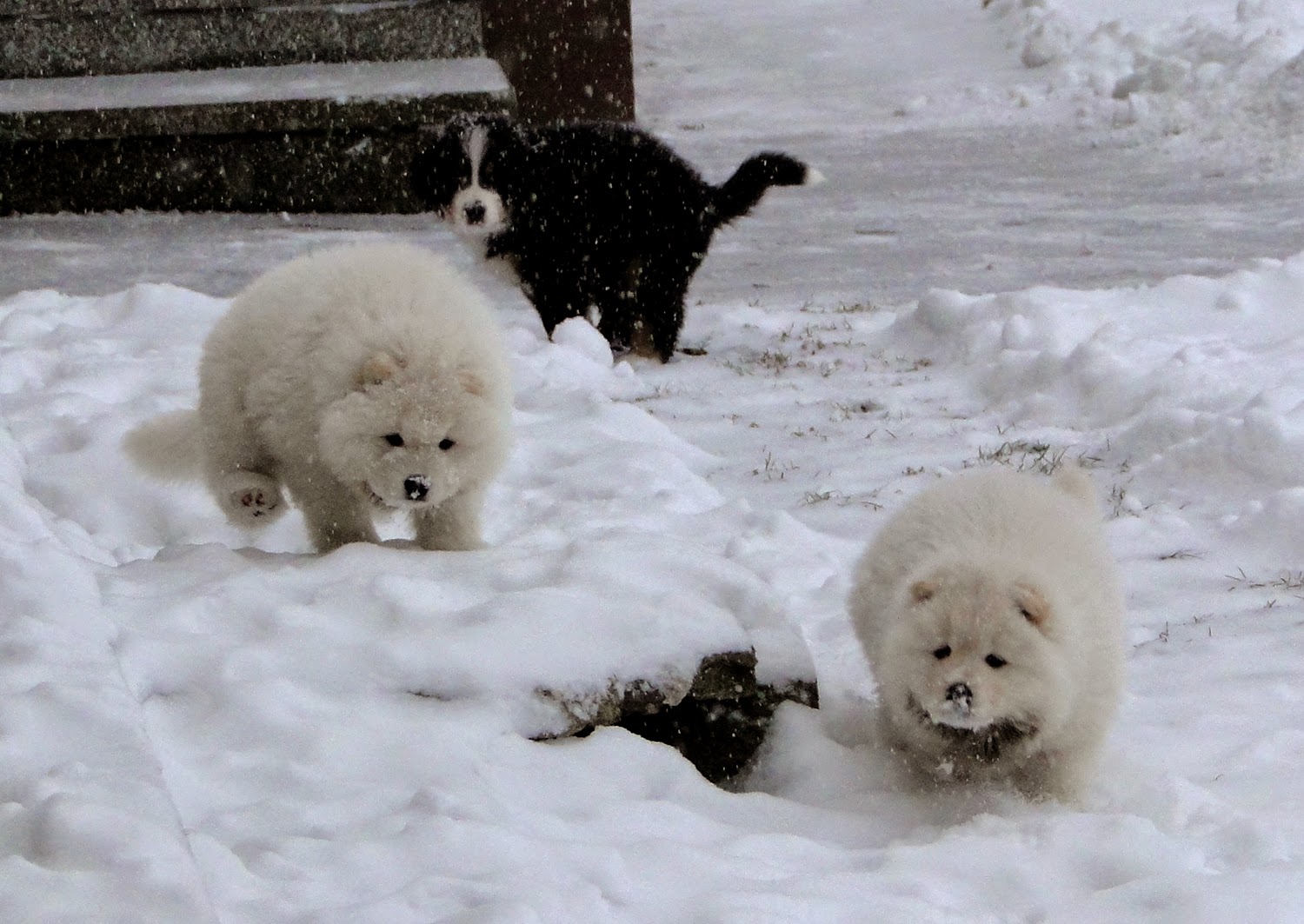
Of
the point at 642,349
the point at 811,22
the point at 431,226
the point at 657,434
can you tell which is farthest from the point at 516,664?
the point at 811,22

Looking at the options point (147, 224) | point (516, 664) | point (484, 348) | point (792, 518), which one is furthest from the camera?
point (147, 224)

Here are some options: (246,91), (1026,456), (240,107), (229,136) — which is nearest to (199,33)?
(246,91)

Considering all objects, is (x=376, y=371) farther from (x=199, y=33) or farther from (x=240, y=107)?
(x=199, y=33)

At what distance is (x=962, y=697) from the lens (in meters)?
3.45

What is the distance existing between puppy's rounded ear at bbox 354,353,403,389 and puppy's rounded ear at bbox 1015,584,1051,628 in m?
1.78

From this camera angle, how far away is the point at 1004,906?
2.99 m

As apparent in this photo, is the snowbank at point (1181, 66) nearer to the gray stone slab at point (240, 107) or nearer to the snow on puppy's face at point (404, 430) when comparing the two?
the gray stone slab at point (240, 107)

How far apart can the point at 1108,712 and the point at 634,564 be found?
1.26m

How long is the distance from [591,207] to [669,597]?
14.7 ft

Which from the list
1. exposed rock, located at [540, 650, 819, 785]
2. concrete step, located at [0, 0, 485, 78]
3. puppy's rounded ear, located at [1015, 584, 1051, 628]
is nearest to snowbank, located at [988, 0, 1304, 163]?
concrete step, located at [0, 0, 485, 78]

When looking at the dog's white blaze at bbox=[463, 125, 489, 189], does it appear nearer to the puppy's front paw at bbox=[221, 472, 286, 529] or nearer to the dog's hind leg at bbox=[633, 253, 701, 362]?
the dog's hind leg at bbox=[633, 253, 701, 362]

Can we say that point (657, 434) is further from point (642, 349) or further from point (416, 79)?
point (416, 79)

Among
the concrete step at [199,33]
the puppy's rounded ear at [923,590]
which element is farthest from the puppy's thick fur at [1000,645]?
the concrete step at [199,33]

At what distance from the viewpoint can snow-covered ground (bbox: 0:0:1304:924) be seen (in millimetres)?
2795
